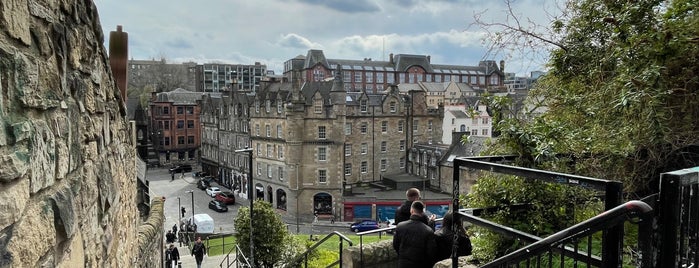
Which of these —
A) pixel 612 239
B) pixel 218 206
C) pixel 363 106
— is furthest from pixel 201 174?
pixel 612 239

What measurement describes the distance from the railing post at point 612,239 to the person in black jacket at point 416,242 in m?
2.93

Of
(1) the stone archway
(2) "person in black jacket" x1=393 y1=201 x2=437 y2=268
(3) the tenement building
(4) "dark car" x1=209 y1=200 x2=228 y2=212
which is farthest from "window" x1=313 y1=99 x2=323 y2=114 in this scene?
(3) the tenement building

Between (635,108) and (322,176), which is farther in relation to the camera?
(322,176)

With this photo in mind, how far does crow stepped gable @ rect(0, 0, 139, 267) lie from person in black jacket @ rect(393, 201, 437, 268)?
3.38m

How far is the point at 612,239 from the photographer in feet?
9.33

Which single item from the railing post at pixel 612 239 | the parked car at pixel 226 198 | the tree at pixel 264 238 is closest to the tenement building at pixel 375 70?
the parked car at pixel 226 198

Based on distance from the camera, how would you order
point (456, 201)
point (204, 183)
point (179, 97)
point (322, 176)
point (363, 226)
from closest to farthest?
1. point (456, 201)
2. point (363, 226)
3. point (322, 176)
4. point (204, 183)
5. point (179, 97)

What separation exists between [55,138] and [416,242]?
4.38 m

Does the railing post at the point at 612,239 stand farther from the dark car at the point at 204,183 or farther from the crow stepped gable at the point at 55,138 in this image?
the dark car at the point at 204,183

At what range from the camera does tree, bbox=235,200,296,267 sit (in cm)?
1862

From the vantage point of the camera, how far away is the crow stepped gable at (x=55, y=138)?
5.69 feet

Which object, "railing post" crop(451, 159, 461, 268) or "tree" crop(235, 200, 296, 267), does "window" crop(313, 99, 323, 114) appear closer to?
"tree" crop(235, 200, 296, 267)

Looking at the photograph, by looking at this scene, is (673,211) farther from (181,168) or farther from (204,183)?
(181,168)

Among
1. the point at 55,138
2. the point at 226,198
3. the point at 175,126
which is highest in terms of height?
the point at 55,138
